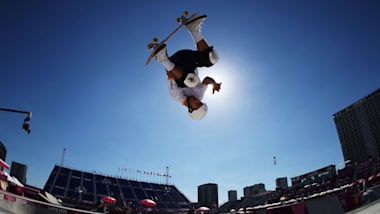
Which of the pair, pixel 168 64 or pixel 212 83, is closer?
pixel 168 64

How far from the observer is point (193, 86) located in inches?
193

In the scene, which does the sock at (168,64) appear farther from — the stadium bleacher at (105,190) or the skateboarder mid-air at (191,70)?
the stadium bleacher at (105,190)

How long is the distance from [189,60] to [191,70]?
0.66ft

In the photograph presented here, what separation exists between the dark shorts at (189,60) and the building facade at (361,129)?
61.8 metres

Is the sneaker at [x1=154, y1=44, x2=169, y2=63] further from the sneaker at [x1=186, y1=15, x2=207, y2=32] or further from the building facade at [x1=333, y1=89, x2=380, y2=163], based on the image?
the building facade at [x1=333, y1=89, x2=380, y2=163]

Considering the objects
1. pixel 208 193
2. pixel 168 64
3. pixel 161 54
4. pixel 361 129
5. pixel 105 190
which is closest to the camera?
pixel 161 54

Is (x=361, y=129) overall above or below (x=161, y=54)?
above

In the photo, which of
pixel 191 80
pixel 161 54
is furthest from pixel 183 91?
pixel 161 54

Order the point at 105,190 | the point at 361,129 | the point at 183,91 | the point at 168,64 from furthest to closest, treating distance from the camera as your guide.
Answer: the point at 361,129
the point at 105,190
the point at 183,91
the point at 168,64

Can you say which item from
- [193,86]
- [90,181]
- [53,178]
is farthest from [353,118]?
[193,86]

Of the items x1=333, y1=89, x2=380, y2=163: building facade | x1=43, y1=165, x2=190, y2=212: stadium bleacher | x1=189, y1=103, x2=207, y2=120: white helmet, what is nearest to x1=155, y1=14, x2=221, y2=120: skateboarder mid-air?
x1=189, y1=103, x2=207, y2=120: white helmet

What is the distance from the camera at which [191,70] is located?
16.2 ft

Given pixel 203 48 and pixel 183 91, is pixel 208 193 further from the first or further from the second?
pixel 203 48

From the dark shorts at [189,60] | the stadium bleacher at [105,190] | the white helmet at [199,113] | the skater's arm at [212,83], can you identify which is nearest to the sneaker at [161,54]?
the dark shorts at [189,60]
